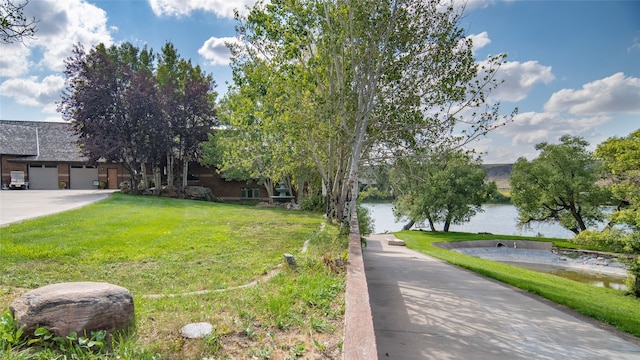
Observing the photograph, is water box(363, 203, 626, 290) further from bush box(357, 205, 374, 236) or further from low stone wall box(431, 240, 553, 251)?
bush box(357, 205, 374, 236)

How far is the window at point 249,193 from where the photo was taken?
33719mm

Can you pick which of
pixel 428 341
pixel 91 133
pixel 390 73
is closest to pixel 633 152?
pixel 390 73

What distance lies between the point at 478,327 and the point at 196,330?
392 centimetres

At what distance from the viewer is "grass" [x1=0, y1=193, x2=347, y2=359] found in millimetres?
3158

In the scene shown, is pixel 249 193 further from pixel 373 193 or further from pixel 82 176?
pixel 373 193

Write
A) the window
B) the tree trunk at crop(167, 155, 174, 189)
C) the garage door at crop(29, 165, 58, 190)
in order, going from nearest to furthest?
the tree trunk at crop(167, 155, 174, 189) < the garage door at crop(29, 165, 58, 190) < the window

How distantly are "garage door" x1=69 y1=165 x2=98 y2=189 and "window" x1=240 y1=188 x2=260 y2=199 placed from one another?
43.2 feet

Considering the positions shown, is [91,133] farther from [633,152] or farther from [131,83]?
[633,152]

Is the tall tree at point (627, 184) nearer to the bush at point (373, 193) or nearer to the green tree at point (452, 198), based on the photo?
the green tree at point (452, 198)

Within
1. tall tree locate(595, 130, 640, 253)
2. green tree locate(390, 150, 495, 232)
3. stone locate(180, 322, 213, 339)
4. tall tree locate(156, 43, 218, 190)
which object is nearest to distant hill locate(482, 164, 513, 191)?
green tree locate(390, 150, 495, 232)

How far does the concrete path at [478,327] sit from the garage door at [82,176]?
3298 centimetres

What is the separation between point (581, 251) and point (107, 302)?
29.6 m

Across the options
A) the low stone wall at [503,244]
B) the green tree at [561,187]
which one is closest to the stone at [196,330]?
the low stone wall at [503,244]

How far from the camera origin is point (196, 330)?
319cm
